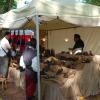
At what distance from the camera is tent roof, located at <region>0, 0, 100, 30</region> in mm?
7002

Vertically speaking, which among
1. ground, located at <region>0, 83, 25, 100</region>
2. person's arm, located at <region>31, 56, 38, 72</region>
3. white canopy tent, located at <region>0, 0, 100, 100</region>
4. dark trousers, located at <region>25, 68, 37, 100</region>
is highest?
white canopy tent, located at <region>0, 0, 100, 100</region>

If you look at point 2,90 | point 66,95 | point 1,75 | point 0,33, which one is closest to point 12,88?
point 2,90

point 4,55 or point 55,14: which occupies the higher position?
point 55,14

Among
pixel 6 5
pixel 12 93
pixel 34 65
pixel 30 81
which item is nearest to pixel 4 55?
pixel 12 93

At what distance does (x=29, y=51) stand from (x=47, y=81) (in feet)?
3.10

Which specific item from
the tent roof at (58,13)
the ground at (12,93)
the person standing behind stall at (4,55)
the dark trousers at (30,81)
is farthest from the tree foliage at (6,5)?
the dark trousers at (30,81)

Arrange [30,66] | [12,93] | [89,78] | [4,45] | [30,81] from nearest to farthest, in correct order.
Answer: [30,66] → [30,81] → [89,78] → [12,93] → [4,45]

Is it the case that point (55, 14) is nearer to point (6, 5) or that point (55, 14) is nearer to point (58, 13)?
point (58, 13)

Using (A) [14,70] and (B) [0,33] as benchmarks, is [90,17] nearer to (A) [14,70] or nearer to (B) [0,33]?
(A) [14,70]

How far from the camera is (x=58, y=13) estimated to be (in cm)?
718

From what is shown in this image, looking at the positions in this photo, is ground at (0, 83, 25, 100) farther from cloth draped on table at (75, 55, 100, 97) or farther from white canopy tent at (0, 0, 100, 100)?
white canopy tent at (0, 0, 100, 100)

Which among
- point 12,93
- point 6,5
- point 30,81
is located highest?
point 6,5

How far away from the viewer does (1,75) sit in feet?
35.9

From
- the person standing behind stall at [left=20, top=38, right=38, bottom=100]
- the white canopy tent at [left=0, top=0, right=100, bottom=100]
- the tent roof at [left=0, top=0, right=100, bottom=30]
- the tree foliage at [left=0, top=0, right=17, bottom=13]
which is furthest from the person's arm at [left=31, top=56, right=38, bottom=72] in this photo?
the tree foliage at [left=0, top=0, right=17, bottom=13]
